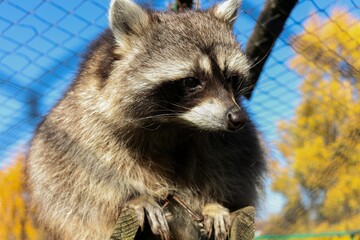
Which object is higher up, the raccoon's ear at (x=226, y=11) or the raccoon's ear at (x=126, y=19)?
the raccoon's ear at (x=226, y=11)

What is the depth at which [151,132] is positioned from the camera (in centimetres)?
219

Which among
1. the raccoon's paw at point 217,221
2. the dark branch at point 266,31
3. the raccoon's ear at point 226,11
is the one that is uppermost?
the raccoon's ear at point 226,11

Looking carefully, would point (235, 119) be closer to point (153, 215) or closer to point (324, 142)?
point (153, 215)

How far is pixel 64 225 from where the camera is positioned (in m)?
2.27

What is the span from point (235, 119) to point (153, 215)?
51cm

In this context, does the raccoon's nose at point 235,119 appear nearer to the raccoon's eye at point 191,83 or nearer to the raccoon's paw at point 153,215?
the raccoon's eye at point 191,83

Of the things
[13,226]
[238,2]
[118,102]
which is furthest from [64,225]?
[13,226]

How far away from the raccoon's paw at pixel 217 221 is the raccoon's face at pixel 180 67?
1.24ft

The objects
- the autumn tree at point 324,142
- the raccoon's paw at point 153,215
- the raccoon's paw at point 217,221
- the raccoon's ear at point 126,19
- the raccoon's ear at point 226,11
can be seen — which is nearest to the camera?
the raccoon's paw at point 153,215

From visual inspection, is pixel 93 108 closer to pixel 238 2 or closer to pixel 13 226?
pixel 238 2

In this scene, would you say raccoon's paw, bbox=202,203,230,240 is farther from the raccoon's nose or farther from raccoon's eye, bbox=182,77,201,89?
raccoon's eye, bbox=182,77,201,89

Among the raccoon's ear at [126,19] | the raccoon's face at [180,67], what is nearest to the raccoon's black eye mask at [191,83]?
the raccoon's face at [180,67]

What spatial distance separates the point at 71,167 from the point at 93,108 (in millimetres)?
303

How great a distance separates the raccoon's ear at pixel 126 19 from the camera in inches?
90.7
